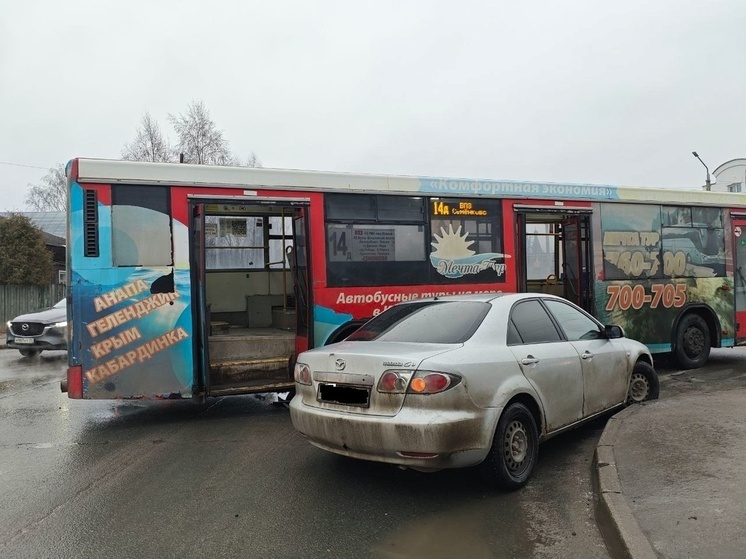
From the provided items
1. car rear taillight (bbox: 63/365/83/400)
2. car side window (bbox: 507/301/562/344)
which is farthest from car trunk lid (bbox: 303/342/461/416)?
car rear taillight (bbox: 63/365/83/400)

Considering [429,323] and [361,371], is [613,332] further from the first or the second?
[361,371]

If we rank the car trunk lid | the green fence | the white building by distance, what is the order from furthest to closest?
the white building → the green fence → the car trunk lid

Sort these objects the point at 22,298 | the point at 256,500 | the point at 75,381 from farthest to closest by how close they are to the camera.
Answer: the point at 22,298 → the point at 75,381 → the point at 256,500

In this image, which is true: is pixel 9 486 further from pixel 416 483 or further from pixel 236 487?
pixel 416 483

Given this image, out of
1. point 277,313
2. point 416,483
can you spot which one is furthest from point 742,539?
point 277,313

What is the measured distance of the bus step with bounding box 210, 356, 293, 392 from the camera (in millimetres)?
7523

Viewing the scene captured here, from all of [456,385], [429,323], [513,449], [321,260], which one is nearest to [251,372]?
[321,260]

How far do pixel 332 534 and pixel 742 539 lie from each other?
8.21 feet

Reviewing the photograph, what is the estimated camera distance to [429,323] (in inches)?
206

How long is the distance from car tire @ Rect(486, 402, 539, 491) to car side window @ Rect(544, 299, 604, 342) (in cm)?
126

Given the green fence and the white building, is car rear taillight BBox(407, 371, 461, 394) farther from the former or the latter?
the white building

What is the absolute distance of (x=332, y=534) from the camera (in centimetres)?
403

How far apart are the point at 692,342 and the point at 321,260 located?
6.94 meters

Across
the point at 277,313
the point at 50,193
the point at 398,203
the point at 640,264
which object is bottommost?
the point at 277,313
